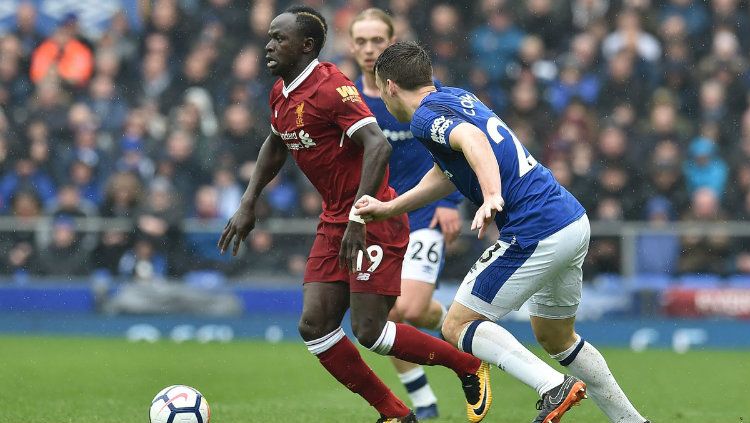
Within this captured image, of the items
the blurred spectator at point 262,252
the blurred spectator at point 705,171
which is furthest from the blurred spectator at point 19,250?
the blurred spectator at point 705,171

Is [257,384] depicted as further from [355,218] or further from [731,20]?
[731,20]

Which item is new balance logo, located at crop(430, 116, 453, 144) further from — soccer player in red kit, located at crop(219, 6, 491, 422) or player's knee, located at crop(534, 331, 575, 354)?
player's knee, located at crop(534, 331, 575, 354)

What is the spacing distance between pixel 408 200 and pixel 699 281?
361 inches

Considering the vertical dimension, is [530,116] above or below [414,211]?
below

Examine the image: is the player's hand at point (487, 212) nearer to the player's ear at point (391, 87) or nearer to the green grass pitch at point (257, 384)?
the player's ear at point (391, 87)

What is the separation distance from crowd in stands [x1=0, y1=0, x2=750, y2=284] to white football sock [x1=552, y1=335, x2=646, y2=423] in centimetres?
789

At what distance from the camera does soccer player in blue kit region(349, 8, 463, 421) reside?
9.08 m

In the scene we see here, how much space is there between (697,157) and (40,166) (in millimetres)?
8442

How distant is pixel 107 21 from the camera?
1830 cm

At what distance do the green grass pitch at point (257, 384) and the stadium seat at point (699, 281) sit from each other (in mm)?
839

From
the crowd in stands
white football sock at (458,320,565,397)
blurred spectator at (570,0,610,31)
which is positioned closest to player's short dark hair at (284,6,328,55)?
white football sock at (458,320,565,397)

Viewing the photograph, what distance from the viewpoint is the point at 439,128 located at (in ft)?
21.8

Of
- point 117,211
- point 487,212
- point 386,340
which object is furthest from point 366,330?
point 117,211

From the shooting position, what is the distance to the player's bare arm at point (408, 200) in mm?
6867
